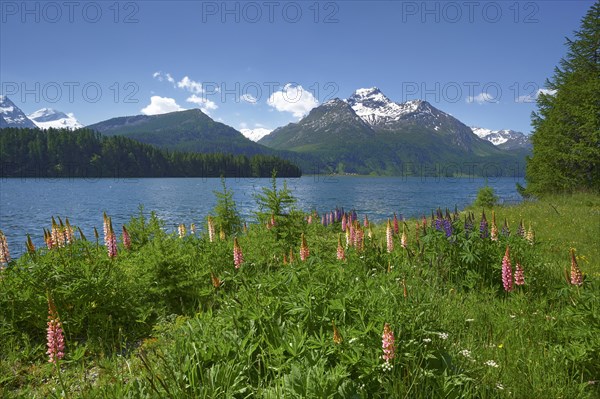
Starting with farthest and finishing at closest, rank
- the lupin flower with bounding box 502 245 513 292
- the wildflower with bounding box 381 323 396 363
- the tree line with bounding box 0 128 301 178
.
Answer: the tree line with bounding box 0 128 301 178
the lupin flower with bounding box 502 245 513 292
the wildflower with bounding box 381 323 396 363

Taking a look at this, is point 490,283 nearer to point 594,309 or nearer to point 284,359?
point 594,309

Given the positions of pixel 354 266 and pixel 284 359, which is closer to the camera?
pixel 284 359

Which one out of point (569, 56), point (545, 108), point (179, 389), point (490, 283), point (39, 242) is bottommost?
point (39, 242)

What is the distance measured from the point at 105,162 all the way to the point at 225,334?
196144mm

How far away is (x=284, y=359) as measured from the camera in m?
3.04

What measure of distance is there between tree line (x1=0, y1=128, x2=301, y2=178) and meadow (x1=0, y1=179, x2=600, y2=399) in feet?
467

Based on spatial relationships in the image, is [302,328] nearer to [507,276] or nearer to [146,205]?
[507,276]

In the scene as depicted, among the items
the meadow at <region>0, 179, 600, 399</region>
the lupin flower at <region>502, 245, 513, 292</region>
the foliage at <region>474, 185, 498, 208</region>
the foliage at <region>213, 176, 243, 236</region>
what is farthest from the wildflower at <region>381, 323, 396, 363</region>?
the foliage at <region>474, 185, 498, 208</region>

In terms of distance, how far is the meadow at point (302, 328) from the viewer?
272 cm

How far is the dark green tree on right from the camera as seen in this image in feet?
87.6

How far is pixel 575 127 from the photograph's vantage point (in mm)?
28125

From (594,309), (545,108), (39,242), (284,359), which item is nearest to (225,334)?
(284,359)

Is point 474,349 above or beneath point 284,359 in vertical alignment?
beneath

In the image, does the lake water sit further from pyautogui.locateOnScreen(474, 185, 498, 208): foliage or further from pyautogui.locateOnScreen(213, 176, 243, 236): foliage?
pyautogui.locateOnScreen(474, 185, 498, 208): foliage
